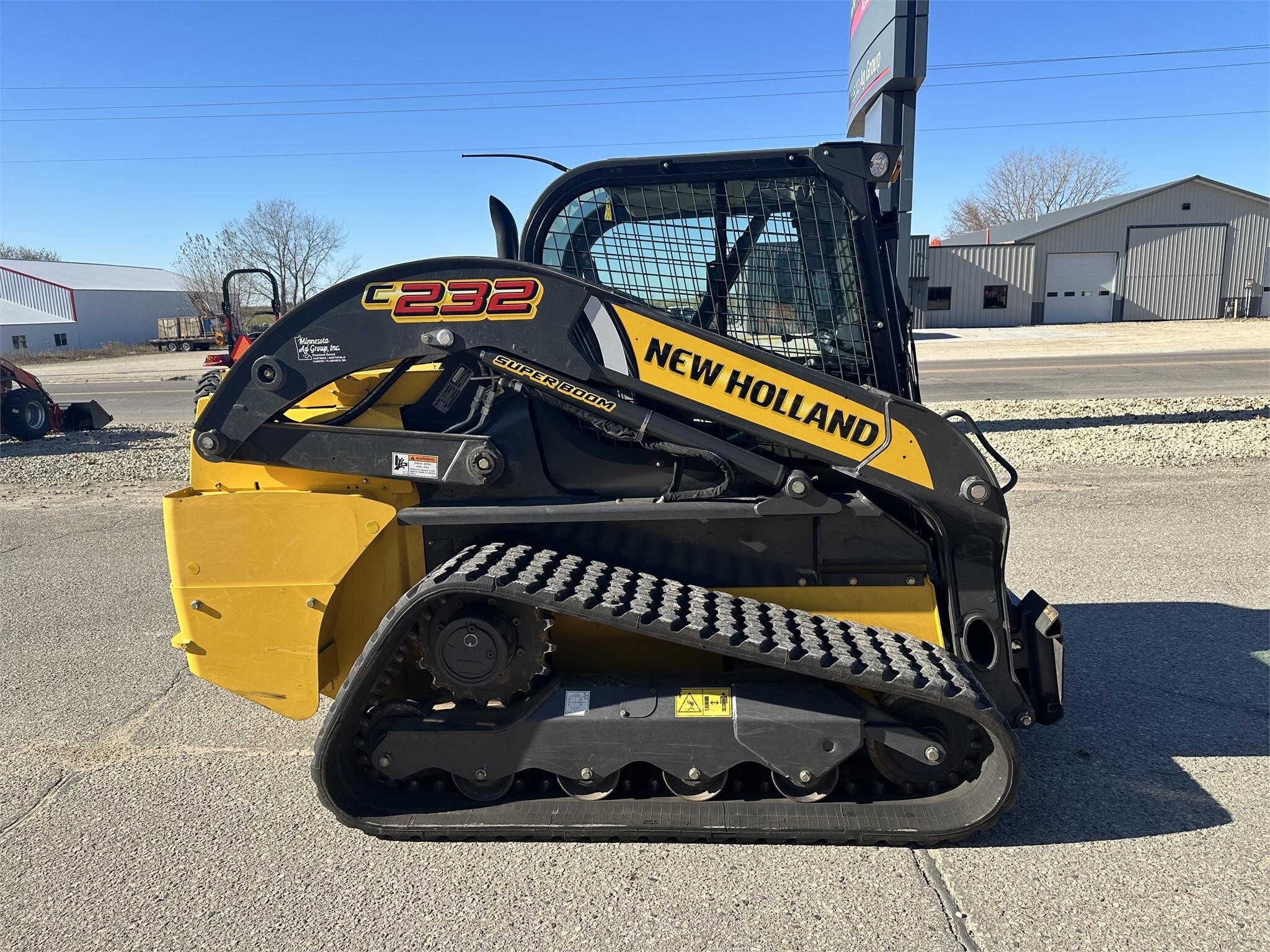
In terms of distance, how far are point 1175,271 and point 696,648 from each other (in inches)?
1647

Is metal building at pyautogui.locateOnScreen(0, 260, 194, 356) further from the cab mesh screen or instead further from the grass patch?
the cab mesh screen

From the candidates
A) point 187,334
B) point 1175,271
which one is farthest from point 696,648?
point 187,334

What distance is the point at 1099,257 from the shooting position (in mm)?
37656

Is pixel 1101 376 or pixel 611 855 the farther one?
pixel 1101 376

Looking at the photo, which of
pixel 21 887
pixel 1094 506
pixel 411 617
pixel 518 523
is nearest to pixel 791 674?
pixel 518 523

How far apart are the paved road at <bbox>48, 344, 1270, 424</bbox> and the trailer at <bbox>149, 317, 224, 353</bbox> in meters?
16.7

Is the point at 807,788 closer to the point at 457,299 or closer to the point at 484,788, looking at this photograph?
the point at 484,788

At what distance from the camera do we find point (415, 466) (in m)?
3.19

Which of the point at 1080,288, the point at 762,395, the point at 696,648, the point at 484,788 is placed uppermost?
the point at 1080,288

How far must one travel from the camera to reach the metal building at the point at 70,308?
45531mm

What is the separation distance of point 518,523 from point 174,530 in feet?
4.13

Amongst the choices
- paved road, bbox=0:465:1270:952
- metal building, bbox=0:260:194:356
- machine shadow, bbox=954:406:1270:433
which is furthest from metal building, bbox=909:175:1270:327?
metal building, bbox=0:260:194:356

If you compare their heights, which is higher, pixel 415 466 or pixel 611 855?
pixel 415 466

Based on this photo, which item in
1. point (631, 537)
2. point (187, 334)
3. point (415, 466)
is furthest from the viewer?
point (187, 334)
